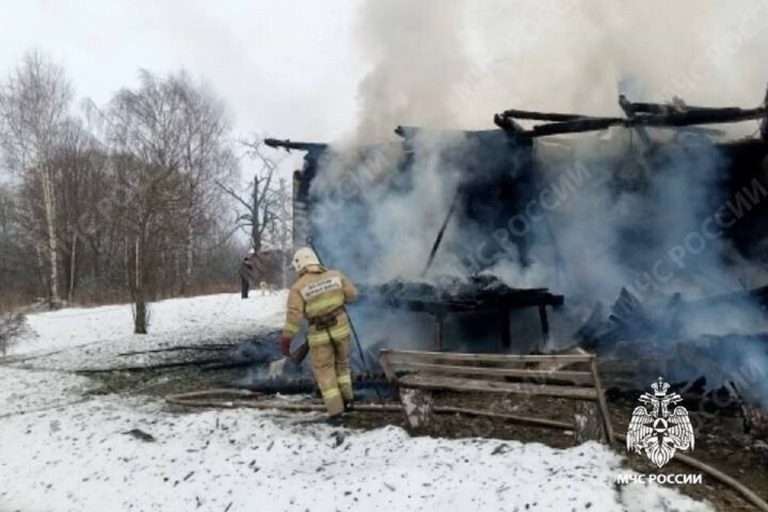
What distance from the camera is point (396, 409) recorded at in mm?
6473

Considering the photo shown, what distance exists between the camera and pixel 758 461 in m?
5.12

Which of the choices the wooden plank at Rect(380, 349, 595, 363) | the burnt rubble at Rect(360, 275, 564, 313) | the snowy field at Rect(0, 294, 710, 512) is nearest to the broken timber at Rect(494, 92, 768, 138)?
the burnt rubble at Rect(360, 275, 564, 313)

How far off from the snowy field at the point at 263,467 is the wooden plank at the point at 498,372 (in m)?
0.52

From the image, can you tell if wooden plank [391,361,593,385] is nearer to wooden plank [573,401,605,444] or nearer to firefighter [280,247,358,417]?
wooden plank [573,401,605,444]

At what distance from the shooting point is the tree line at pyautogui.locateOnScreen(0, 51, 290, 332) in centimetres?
2639

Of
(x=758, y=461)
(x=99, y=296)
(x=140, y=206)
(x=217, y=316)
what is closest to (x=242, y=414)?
(x=758, y=461)

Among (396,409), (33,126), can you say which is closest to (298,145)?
(396,409)

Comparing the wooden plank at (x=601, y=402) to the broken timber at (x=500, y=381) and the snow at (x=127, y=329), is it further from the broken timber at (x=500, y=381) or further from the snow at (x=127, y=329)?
the snow at (x=127, y=329)

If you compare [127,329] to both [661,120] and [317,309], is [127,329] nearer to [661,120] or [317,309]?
[317,309]

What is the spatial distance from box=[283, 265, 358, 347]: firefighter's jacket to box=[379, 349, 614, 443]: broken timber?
2.59ft

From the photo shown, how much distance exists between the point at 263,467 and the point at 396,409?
1678 mm

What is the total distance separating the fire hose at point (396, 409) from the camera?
4359mm

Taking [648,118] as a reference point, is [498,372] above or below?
below

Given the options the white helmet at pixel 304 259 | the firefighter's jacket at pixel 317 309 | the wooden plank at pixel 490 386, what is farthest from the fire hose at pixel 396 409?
the white helmet at pixel 304 259
